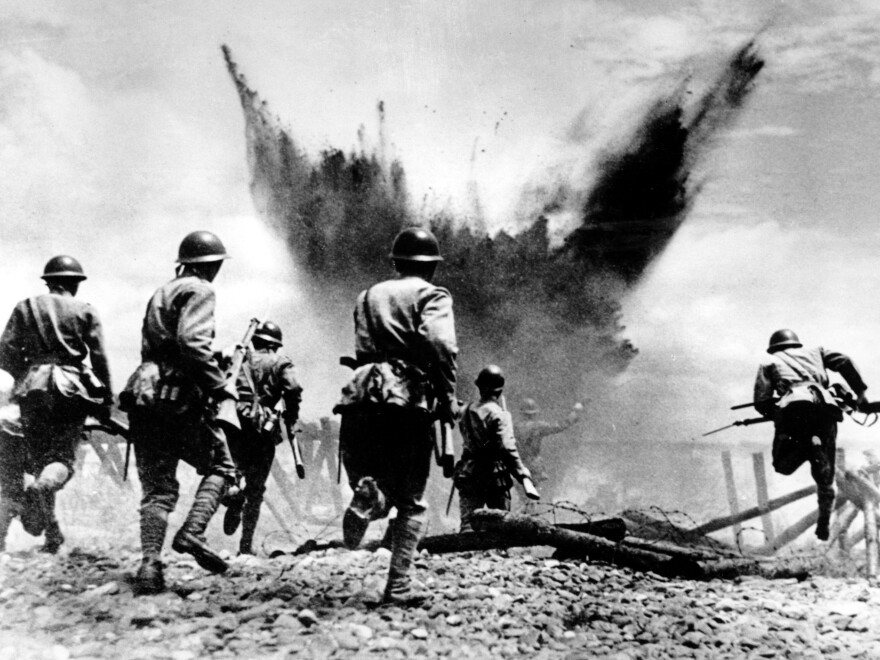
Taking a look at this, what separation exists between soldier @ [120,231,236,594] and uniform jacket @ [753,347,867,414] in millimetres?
5333

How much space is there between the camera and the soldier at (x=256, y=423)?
6.55 meters

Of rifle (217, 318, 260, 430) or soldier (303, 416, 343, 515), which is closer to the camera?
rifle (217, 318, 260, 430)

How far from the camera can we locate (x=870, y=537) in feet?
23.9

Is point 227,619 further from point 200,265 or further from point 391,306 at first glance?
point 200,265

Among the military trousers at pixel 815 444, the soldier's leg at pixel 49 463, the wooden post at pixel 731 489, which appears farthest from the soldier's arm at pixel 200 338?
the wooden post at pixel 731 489

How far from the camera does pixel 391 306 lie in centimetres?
442

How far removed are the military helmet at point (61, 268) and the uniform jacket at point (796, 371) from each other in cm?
637

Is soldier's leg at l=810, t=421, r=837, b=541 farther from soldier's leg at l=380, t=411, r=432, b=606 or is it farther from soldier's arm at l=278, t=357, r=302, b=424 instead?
soldier's arm at l=278, t=357, r=302, b=424

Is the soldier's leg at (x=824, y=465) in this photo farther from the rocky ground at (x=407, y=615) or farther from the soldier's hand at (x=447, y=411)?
the soldier's hand at (x=447, y=411)

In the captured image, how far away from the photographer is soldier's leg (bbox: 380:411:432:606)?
4.20m

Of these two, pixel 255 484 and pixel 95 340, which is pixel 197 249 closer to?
pixel 95 340

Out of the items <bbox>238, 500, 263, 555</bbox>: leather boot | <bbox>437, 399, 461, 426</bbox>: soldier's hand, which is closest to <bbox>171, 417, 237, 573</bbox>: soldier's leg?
<bbox>437, 399, 461, 426</bbox>: soldier's hand

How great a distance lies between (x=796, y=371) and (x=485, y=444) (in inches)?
124

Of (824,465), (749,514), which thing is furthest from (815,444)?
(749,514)
